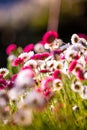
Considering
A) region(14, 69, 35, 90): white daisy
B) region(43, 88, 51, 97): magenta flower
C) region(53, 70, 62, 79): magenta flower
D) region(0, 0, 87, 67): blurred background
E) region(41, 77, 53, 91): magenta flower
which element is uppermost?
region(14, 69, 35, 90): white daisy

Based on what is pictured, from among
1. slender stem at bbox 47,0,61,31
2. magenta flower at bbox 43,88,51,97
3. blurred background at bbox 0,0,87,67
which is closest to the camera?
magenta flower at bbox 43,88,51,97

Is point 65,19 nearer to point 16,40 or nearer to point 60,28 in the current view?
point 60,28

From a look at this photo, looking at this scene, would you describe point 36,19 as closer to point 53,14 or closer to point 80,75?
point 53,14

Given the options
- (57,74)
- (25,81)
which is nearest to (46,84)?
(57,74)

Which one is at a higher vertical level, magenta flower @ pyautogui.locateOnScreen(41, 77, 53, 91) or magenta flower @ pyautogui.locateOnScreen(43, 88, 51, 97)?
magenta flower @ pyautogui.locateOnScreen(41, 77, 53, 91)

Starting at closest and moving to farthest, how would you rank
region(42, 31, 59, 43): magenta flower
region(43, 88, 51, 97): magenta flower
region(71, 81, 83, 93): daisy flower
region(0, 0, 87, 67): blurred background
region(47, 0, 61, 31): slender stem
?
region(71, 81, 83, 93): daisy flower → region(43, 88, 51, 97): magenta flower → region(42, 31, 59, 43): magenta flower → region(47, 0, 61, 31): slender stem → region(0, 0, 87, 67): blurred background

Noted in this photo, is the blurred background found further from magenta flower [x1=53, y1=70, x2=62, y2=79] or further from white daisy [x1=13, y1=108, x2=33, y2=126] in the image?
white daisy [x1=13, y1=108, x2=33, y2=126]

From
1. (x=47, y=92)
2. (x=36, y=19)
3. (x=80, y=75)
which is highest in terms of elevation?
(x=80, y=75)

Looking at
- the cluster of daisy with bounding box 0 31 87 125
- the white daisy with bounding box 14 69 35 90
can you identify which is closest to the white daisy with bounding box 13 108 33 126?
the cluster of daisy with bounding box 0 31 87 125
